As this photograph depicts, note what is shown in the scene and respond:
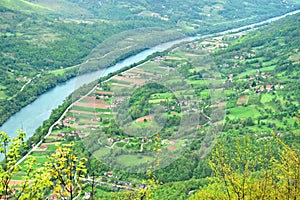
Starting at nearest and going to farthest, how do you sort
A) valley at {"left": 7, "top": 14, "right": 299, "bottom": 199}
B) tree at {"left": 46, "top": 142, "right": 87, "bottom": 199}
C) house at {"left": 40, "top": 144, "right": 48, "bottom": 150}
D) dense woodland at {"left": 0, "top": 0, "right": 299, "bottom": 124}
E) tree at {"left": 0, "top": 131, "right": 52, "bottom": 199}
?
1. tree at {"left": 0, "top": 131, "right": 52, "bottom": 199}
2. tree at {"left": 46, "top": 142, "right": 87, "bottom": 199}
3. valley at {"left": 7, "top": 14, "right": 299, "bottom": 199}
4. house at {"left": 40, "top": 144, "right": 48, "bottom": 150}
5. dense woodland at {"left": 0, "top": 0, "right": 299, "bottom": 124}

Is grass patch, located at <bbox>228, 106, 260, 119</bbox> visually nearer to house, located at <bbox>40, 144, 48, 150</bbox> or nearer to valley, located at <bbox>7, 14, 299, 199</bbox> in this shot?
valley, located at <bbox>7, 14, 299, 199</bbox>

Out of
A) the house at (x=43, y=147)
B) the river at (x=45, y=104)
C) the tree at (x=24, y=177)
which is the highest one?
the tree at (x=24, y=177)

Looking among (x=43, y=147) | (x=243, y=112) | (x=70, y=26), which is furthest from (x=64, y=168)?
(x=70, y=26)

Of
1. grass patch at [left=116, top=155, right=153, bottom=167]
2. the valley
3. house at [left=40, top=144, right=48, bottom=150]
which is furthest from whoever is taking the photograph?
house at [left=40, top=144, right=48, bottom=150]

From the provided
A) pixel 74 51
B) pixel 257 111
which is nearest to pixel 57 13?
pixel 74 51

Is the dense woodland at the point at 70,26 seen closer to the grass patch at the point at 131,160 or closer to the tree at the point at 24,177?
the grass patch at the point at 131,160

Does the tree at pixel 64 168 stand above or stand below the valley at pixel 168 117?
above

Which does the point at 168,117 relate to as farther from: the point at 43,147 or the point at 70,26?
the point at 70,26

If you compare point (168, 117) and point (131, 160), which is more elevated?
point (168, 117)

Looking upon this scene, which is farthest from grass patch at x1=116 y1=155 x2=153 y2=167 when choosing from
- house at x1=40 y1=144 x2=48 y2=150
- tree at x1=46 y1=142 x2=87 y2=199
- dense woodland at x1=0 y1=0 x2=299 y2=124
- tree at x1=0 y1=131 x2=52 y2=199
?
house at x1=40 y1=144 x2=48 y2=150

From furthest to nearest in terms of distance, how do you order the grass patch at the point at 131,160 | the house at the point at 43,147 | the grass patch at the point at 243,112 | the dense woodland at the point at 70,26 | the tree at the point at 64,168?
the dense woodland at the point at 70,26, the grass patch at the point at 243,112, the house at the point at 43,147, the grass patch at the point at 131,160, the tree at the point at 64,168

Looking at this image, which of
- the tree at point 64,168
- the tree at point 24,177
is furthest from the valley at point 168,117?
the tree at point 24,177
